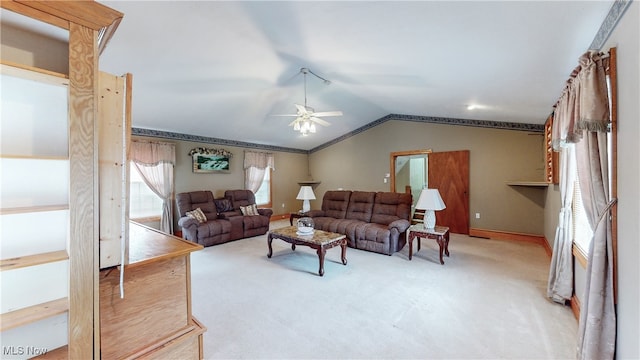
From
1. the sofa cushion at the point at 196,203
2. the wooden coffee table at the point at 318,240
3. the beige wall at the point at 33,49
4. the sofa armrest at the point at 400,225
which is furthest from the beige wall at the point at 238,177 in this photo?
the beige wall at the point at 33,49

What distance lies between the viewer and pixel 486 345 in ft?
6.75

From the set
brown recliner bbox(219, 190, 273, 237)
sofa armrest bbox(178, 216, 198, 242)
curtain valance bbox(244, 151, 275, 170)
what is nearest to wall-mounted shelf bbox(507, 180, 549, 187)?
brown recliner bbox(219, 190, 273, 237)

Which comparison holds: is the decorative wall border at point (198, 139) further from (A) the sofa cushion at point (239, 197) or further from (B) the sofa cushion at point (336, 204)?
(B) the sofa cushion at point (336, 204)

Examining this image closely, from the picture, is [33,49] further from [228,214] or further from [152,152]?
[228,214]

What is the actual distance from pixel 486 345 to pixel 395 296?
95cm

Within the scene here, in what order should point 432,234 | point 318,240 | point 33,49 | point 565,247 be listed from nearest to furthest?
point 33,49, point 565,247, point 318,240, point 432,234

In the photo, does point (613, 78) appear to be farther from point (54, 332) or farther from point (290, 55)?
point (54, 332)

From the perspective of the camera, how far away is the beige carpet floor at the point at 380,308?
6.68 feet

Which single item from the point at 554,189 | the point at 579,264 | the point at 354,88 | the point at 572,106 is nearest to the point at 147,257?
the point at 572,106

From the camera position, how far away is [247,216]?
5707 millimetres

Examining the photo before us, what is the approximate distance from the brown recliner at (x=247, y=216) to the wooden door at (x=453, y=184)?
3952mm

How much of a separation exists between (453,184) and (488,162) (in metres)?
0.82

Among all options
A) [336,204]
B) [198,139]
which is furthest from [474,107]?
[198,139]

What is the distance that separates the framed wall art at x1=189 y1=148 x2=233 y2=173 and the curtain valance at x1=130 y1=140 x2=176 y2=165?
1.58 feet
